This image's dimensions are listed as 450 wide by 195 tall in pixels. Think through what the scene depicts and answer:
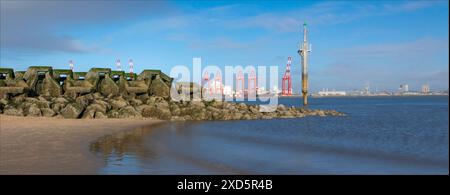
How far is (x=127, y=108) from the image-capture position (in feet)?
94.8

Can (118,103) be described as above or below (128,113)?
above

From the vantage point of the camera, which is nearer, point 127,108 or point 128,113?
point 128,113

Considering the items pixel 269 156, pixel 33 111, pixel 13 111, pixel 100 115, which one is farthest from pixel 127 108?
pixel 269 156

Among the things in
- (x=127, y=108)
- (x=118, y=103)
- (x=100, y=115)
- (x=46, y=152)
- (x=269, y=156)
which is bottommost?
(x=269, y=156)

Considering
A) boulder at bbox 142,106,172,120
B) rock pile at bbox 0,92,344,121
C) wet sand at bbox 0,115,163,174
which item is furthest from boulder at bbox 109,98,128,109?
wet sand at bbox 0,115,163,174

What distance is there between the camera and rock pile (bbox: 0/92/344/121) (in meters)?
26.7

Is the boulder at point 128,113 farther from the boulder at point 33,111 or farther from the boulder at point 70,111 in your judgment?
the boulder at point 33,111

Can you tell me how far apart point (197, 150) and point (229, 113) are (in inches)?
722

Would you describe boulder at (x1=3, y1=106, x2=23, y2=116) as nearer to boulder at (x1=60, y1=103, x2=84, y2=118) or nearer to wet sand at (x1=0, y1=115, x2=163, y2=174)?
boulder at (x1=60, y1=103, x2=84, y2=118)

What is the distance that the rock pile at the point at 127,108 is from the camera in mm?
26719

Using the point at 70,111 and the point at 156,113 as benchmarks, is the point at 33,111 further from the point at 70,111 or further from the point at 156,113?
the point at 156,113

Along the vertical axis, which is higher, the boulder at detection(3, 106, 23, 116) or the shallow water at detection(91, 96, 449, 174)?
the boulder at detection(3, 106, 23, 116)
